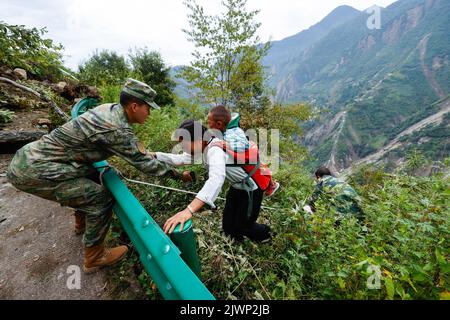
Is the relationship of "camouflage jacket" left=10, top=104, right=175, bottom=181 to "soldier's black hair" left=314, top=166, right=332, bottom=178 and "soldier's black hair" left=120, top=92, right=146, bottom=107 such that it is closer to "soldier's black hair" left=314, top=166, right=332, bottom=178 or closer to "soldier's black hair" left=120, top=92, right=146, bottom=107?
"soldier's black hair" left=120, top=92, right=146, bottom=107

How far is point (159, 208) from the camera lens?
338cm

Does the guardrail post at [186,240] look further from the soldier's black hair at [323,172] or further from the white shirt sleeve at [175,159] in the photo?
the soldier's black hair at [323,172]

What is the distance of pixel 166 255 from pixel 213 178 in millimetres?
750

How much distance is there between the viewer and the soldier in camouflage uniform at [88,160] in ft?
6.73

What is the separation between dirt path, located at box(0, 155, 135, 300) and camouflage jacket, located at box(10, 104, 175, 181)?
0.99 metres

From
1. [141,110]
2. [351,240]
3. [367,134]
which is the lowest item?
[367,134]

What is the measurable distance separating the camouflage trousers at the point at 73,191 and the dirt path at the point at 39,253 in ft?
1.39

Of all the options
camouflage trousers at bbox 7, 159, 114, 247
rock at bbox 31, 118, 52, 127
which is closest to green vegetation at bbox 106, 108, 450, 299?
camouflage trousers at bbox 7, 159, 114, 247

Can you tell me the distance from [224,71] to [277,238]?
37.3ft

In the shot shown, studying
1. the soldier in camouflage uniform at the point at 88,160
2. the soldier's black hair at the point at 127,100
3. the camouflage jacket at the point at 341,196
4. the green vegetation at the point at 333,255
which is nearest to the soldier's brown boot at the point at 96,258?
the soldier in camouflage uniform at the point at 88,160
